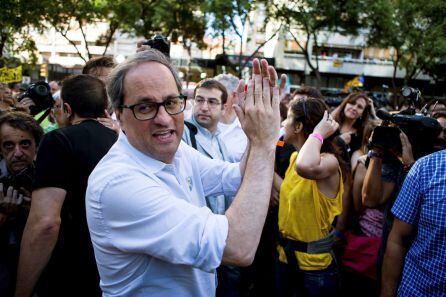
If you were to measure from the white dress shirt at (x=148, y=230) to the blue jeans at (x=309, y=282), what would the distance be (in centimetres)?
139

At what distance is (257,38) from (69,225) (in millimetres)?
41274

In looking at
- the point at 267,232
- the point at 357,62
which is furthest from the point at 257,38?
the point at 267,232

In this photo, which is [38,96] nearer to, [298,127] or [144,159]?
[298,127]

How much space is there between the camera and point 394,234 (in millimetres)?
2262

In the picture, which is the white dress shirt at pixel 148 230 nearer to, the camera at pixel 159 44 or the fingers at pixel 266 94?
the fingers at pixel 266 94

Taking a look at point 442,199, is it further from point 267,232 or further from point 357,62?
point 357,62

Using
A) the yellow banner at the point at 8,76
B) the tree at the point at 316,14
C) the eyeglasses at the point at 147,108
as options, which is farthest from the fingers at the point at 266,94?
the tree at the point at 316,14

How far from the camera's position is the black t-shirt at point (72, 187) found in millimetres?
2189

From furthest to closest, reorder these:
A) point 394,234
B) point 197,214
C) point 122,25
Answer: point 122,25, point 394,234, point 197,214

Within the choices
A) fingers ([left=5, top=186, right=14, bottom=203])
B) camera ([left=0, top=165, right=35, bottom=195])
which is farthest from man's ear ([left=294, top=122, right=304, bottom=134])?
fingers ([left=5, top=186, right=14, bottom=203])

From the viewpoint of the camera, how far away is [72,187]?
7.39 feet

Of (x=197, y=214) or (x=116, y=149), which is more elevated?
(x=116, y=149)

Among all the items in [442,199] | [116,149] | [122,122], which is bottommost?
[442,199]

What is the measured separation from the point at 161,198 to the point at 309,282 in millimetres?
1907
